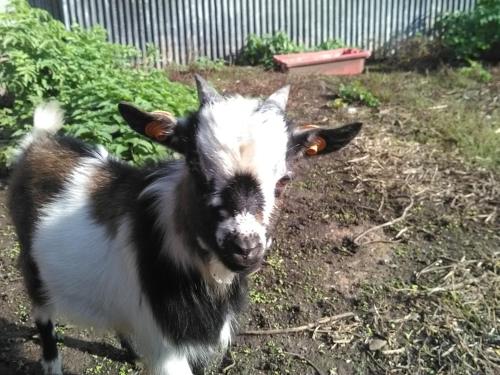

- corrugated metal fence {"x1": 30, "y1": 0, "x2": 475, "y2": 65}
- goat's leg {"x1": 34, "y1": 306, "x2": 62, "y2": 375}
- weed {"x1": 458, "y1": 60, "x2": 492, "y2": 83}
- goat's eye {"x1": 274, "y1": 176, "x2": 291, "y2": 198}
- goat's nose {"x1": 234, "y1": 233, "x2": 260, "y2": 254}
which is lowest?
goat's leg {"x1": 34, "y1": 306, "x2": 62, "y2": 375}

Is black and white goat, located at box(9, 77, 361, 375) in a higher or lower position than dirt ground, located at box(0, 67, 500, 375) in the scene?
higher

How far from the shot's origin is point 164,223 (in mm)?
2102

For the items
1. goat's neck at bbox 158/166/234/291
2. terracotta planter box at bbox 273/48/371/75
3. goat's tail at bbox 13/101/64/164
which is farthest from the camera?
terracotta planter box at bbox 273/48/371/75

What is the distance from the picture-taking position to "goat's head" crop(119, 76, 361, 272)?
176 cm

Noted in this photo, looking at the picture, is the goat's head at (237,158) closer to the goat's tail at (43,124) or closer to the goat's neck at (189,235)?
the goat's neck at (189,235)

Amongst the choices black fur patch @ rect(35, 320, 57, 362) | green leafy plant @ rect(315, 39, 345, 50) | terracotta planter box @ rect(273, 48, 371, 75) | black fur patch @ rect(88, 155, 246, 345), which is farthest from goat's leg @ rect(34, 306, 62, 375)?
green leafy plant @ rect(315, 39, 345, 50)

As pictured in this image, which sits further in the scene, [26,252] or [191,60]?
[191,60]

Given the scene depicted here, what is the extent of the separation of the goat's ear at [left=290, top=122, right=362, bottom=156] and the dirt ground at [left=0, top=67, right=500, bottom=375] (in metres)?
0.42

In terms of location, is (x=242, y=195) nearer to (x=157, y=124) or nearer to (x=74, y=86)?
(x=157, y=124)

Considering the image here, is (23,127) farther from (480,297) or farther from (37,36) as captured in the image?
(480,297)

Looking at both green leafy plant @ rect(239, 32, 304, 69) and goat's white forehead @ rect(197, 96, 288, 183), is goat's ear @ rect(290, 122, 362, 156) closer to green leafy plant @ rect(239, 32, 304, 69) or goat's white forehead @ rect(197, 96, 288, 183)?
goat's white forehead @ rect(197, 96, 288, 183)

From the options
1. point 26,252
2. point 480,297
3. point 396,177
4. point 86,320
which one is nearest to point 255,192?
point 86,320

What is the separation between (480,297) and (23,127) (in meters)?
3.77

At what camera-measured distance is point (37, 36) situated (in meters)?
5.05
